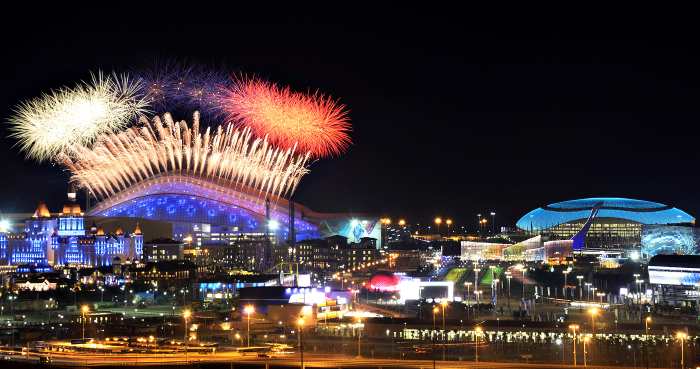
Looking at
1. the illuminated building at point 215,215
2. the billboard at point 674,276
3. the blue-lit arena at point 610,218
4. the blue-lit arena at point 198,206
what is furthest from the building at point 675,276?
the blue-lit arena at point 198,206

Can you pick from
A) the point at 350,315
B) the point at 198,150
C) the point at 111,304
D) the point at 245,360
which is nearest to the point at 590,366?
the point at 245,360

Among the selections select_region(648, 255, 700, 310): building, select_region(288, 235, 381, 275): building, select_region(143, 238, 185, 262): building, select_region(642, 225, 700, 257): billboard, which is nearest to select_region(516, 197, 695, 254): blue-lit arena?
select_region(642, 225, 700, 257): billboard

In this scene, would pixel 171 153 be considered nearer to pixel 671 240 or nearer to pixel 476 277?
pixel 476 277

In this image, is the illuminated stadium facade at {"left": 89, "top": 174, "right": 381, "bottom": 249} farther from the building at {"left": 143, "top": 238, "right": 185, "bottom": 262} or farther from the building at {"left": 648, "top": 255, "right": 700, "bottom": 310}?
the building at {"left": 648, "top": 255, "right": 700, "bottom": 310}

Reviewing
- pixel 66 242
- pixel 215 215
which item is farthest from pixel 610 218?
pixel 66 242

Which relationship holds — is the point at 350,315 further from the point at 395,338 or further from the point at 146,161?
the point at 146,161

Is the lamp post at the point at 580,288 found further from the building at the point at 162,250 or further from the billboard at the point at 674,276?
the building at the point at 162,250
